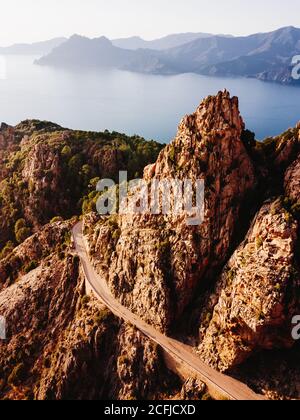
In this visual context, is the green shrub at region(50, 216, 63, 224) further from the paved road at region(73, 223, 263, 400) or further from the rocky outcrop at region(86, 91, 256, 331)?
the rocky outcrop at region(86, 91, 256, 331)

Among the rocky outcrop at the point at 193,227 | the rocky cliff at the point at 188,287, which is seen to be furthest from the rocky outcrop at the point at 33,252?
the rocky outcrop at the point at 193,227

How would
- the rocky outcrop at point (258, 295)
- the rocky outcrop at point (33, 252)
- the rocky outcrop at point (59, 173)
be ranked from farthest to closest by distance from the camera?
the rocky outcrop at point (59, 173)
the rocky outcrop at point (33, 252)
the rocky outcrop at point (258, 295)

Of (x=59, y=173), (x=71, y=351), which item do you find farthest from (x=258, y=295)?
(x=59, y=173)

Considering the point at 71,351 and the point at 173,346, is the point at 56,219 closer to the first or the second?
the point at 71,351

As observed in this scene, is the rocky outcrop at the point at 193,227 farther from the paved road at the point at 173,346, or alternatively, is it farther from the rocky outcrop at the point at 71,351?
the rocky outcrop at the point at 71,351

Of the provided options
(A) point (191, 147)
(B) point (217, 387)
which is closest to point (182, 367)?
(B) point (217, 387)

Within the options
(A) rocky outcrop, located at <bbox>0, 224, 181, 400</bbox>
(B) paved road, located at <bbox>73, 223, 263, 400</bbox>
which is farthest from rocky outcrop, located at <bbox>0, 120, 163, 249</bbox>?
(A) rocky outcrop, located at <bbox>0, 224, 181, 400</bbox>

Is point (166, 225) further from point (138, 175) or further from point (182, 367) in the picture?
point (138, 175)
